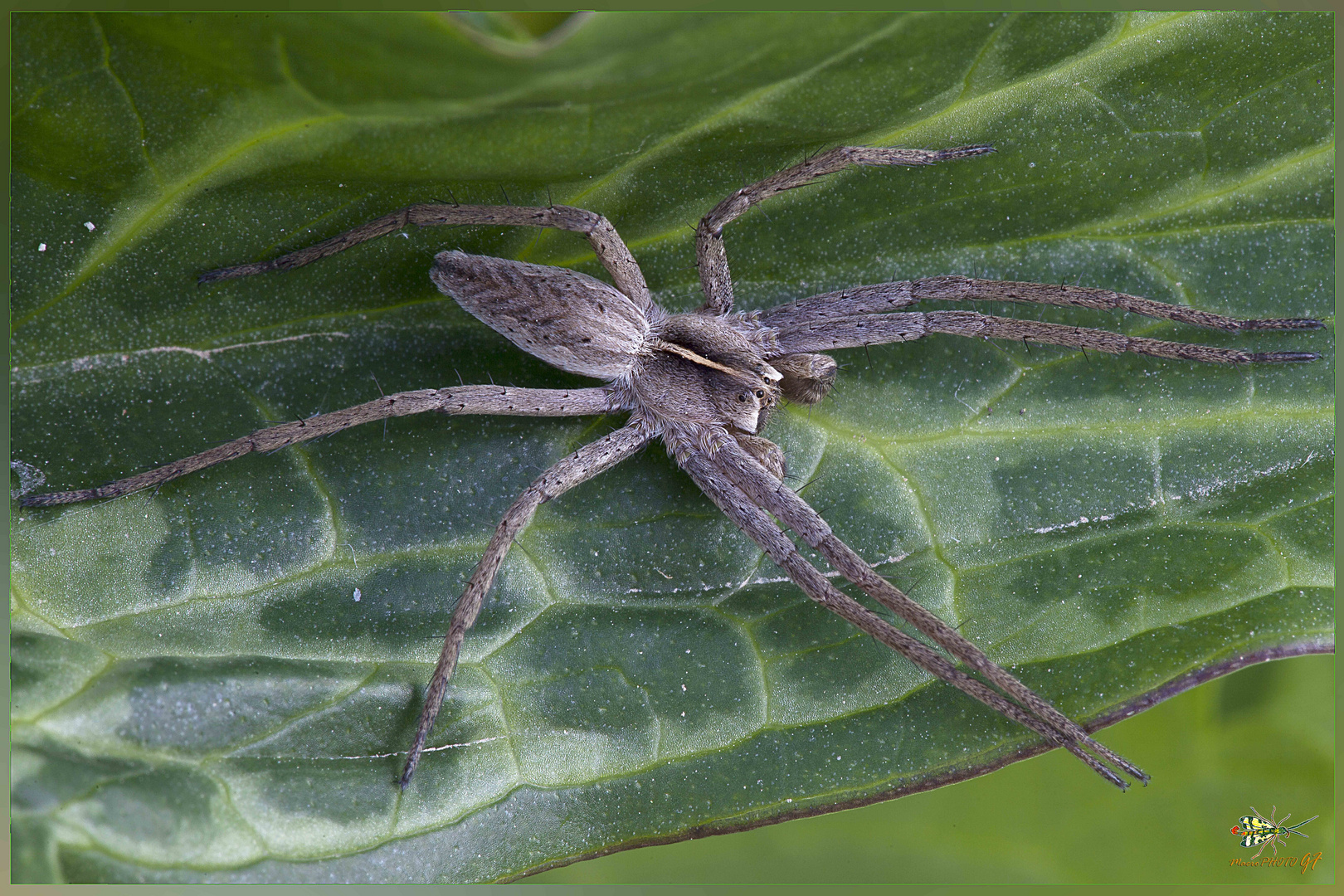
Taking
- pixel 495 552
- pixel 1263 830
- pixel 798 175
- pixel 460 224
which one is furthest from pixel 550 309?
pixel 1263 830

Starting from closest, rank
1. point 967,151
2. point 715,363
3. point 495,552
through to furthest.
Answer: point 495,552
point 967,151
point 715,363

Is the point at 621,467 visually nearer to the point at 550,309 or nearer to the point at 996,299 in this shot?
the point at 550,309

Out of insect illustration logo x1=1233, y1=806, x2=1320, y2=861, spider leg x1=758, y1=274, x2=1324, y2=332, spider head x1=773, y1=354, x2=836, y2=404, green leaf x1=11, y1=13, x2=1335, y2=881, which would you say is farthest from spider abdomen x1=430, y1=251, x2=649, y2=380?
insect illustration logo x1=1233, y1=806, x2=1320, y2=861

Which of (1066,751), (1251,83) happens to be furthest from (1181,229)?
(1066,751)

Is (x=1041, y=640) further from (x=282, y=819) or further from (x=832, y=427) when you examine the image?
(x=282, y=819)

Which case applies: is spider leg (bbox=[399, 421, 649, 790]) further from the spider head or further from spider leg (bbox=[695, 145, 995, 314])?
spider leg (bbox=[695, 145, 995, 314])

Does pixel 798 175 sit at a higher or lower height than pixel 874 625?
higher
